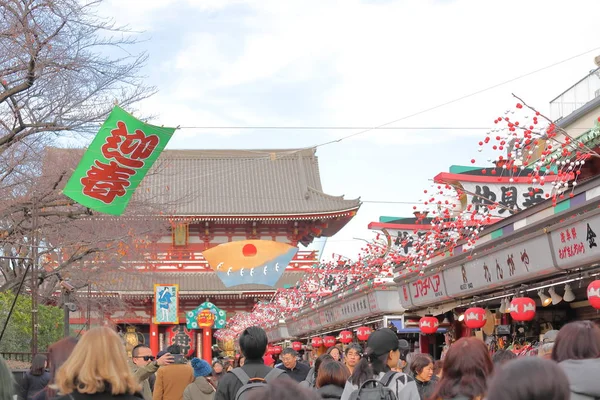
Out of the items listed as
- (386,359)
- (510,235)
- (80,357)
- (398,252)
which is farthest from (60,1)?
(398,252)

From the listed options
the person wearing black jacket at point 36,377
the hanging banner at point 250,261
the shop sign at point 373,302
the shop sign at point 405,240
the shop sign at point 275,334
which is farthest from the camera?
the hanging banner at point 250,261

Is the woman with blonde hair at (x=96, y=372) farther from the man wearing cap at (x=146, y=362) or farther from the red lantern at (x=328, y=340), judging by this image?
the red lantern at (x=328, y=340)

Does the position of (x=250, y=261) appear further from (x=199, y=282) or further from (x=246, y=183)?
(x=246, y=183)

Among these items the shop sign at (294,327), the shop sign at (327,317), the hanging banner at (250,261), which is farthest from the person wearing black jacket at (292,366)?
the hanging banner at (250,261)

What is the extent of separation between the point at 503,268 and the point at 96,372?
8.57m

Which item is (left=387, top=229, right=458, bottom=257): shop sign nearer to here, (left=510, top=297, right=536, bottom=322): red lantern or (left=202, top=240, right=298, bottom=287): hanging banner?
(left=510, top=297, right=536, bottom=322): red lantern

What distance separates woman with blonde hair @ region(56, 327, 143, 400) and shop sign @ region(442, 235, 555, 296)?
7.22 m

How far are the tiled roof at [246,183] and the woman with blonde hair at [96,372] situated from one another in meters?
33.7

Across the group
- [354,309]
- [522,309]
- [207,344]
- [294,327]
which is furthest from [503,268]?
[207,344]

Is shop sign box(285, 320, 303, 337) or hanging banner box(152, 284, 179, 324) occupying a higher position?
hanging banner box(152, 284, 179, 324)

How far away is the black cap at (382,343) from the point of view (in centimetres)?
592

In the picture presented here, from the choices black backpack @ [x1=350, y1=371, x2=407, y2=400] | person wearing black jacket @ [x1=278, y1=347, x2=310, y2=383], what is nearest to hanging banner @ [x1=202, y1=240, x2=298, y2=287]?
person wearing black jacket @ [x1=278, y1=347, x2=310, y2=383]

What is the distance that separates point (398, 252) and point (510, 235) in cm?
692

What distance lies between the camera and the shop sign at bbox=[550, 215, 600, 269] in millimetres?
9062
